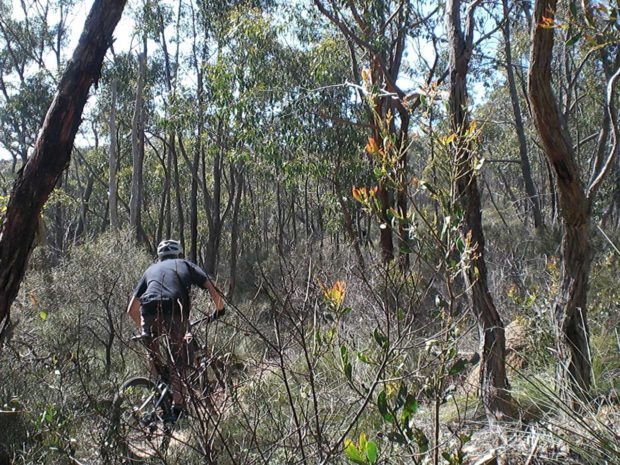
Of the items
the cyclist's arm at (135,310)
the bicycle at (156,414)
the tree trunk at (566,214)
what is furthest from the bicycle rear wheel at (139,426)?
the tree trunk at (566,214)

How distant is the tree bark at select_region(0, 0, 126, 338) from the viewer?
430cm

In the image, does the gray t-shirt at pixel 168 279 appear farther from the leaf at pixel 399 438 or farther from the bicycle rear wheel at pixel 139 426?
the leaf at pixel 399 438

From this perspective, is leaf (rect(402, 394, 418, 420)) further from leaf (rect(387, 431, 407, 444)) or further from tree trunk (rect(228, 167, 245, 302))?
tree trunk (rect(228, 167, 245, 302))

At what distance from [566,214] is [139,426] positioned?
233 cm

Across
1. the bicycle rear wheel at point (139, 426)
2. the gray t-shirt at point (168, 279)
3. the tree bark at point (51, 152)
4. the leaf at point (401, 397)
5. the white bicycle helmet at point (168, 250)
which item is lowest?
the bicycle rear wheel at point (139, 426)

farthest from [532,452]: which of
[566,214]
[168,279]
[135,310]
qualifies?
[135,310]

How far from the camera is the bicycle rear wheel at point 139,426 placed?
311 cm

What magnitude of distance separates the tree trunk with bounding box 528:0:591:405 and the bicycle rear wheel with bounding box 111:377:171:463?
1.96 m

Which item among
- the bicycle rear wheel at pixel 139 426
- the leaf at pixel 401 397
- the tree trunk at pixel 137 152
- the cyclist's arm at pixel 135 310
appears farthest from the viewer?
the tree trunk at pixel 137 152

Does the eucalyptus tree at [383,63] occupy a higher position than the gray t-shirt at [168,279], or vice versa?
the eucalyptus tree at [383,63]

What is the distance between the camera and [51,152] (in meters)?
4.44

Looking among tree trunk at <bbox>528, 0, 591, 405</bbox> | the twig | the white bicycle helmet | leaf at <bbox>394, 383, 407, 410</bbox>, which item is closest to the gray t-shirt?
the white bicycle helmet

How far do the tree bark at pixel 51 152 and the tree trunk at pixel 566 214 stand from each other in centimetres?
268

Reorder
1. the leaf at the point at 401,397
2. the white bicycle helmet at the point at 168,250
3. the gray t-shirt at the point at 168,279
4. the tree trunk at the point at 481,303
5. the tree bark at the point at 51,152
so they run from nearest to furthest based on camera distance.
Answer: the leaf at the point at 401,397 → the tree trunk at the point at 481,303 → the tree bark at the point at 51,152 → the gray t-shirt at the point at 168,279 → the white bicycle helmet at the point at 168,250
